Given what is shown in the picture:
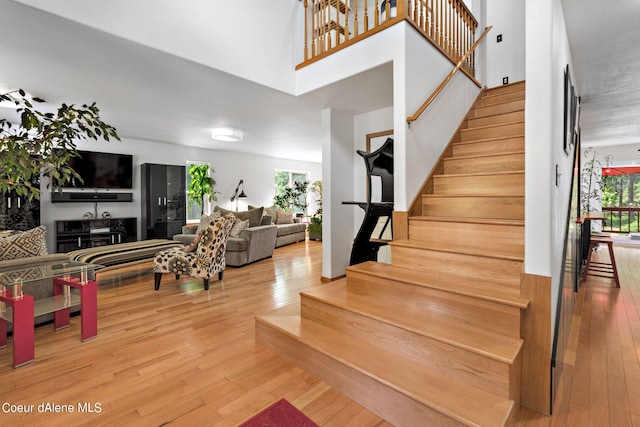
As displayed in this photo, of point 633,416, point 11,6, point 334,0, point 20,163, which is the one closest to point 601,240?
point 633,416

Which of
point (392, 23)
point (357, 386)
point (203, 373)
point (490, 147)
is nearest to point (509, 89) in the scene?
point (490, 147)

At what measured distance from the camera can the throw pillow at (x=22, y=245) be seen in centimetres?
266

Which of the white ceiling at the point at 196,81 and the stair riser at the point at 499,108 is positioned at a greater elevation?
the white ceiling at the point at 196,81

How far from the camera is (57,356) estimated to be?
88.4 inches

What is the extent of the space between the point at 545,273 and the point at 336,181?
2954 mm

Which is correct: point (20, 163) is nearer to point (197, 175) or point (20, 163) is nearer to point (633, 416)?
point (633, 416)

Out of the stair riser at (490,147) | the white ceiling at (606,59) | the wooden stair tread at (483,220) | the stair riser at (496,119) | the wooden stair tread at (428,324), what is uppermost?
the white ceiling at (606,59)

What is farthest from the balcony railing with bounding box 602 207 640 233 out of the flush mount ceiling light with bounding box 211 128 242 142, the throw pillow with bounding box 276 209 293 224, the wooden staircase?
the flush mount ceiling light with bounding box 211 128 242 142

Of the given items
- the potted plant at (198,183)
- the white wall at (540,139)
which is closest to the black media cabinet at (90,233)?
the potted plant at (198,183)

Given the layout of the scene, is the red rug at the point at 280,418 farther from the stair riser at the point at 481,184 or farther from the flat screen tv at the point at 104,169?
the flat screen tv at the point at 104,169

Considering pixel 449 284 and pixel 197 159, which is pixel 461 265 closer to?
pixel 449 284

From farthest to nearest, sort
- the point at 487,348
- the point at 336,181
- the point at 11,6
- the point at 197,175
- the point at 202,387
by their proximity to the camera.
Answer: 1. the point at 197,175
2. the point at 336,181
3. the point at 11,6
4. the point at 202,387
5. the point at 487,348

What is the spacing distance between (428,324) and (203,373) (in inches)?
57.0

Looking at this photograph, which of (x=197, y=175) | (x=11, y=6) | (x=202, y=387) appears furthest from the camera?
(x=197, y=175)
